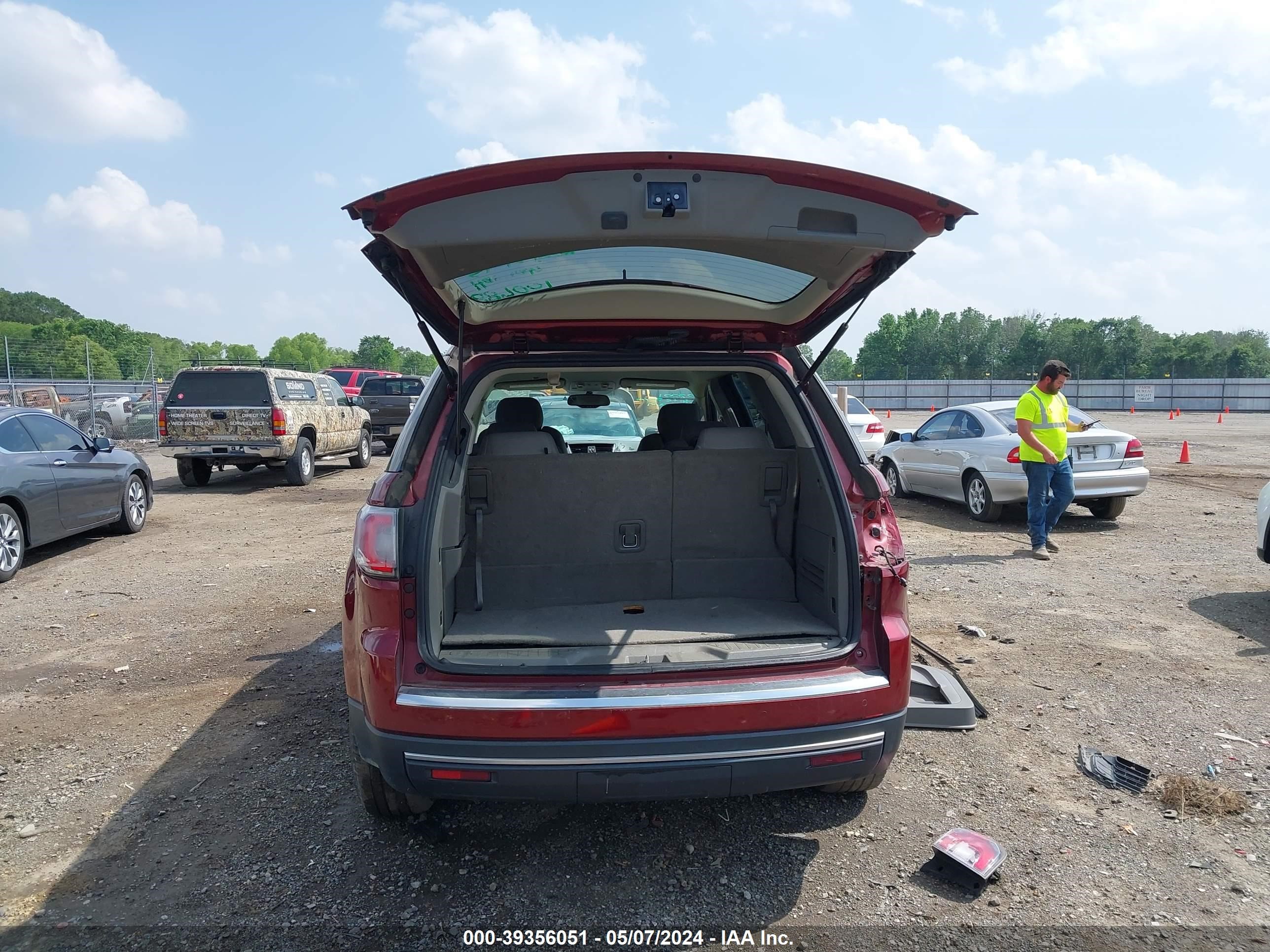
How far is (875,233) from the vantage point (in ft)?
8.15

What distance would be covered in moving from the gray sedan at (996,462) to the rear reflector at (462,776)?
7320 millimetres

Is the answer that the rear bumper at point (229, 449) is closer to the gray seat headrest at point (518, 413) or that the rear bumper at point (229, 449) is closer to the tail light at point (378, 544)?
the gray seat headrest at point (518, 413)

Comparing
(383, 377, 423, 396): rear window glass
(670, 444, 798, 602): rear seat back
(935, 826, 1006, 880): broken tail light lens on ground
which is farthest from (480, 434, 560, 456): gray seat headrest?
(383, 377, 423, 396): rear window glass

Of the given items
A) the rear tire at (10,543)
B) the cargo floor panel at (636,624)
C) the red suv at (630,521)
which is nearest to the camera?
the red suv at (630,521)

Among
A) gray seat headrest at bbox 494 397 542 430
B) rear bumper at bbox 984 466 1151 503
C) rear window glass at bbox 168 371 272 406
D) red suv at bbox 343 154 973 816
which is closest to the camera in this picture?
red suv at bbox 343 154 973 816

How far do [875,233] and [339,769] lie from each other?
3060 millimetres

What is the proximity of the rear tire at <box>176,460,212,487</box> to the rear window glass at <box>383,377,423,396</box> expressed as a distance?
6634mm

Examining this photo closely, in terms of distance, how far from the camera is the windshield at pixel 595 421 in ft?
27.5

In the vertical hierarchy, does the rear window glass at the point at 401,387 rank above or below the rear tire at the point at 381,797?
above

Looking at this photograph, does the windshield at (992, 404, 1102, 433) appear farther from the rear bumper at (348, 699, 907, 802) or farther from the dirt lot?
the rear bumper at (348, 699, 907, 802)

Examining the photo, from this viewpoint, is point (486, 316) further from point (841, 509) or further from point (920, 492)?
point (920, 492)

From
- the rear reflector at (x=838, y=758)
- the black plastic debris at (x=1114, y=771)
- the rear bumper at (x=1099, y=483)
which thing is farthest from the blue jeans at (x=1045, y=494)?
the rear reflector at (x=838, y=758)

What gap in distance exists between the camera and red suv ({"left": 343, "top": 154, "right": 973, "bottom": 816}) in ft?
7.81

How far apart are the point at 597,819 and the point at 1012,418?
8.14 metres
